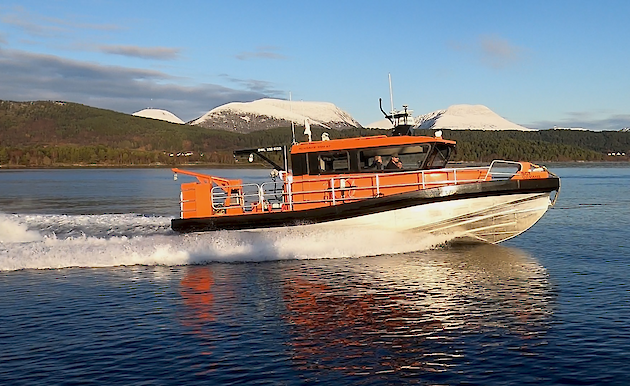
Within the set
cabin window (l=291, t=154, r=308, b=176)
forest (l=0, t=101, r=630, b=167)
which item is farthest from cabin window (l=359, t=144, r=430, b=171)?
forest (l=0, t=101, r=630, b=167)

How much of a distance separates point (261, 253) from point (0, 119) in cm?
19084

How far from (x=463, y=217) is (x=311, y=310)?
5.29m

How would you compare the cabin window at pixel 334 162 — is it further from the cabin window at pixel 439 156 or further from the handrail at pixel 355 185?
the cabin window at pixel 439 156

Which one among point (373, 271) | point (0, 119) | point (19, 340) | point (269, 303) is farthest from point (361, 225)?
point (0, 119)

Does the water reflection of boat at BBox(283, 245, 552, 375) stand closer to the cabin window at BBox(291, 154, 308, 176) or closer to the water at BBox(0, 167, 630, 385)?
the water at BBox(0, 167, 630, 385)

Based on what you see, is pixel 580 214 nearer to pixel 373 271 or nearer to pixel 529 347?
pixel 373 271

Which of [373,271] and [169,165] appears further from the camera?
[169,165]

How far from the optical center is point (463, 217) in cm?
1260

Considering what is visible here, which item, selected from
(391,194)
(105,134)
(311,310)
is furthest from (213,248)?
(105,134)

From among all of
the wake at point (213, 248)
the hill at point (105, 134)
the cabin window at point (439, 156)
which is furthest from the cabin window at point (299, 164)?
the hill at point (105, 134)

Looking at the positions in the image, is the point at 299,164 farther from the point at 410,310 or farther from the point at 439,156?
the point at 410,310

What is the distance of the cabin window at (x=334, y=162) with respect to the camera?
1328 centimetres

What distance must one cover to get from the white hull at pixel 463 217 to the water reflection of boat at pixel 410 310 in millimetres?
797

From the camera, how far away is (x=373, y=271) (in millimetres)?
11008
